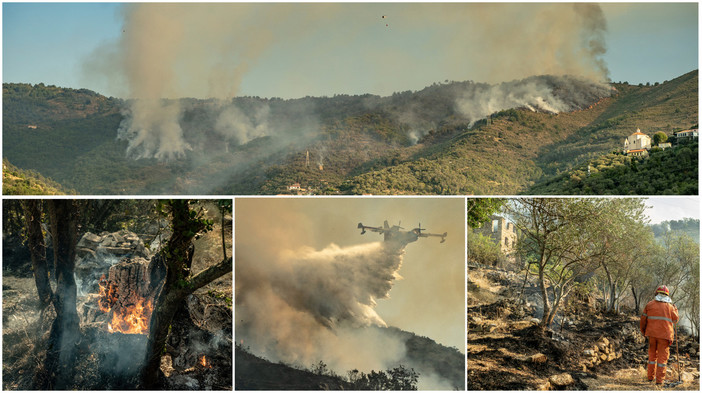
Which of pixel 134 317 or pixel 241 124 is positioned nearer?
pixel 134 317

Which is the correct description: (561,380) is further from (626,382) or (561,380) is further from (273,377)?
(273,377)

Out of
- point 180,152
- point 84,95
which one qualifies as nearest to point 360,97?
point 180,152

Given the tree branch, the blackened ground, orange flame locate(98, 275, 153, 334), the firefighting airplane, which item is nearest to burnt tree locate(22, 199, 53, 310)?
orange flame locate(98, 275, 153, 334)

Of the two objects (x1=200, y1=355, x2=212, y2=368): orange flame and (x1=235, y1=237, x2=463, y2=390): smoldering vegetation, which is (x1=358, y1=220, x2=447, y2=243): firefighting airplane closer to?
(x1=235, y1=237, x2=463, y2=390): smoldering vegetation

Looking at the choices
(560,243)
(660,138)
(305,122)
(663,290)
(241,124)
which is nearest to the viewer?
(663,290)

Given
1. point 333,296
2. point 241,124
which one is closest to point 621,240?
point 333,296
